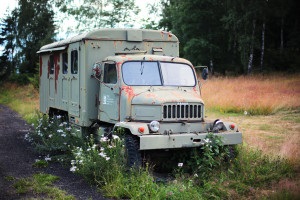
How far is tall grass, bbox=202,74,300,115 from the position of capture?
15.2m

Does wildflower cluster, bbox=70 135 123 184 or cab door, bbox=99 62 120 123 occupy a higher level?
cab door, bbox=99 62 120 123

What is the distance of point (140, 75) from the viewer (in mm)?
8477

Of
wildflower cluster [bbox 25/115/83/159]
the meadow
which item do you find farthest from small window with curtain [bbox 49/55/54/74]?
the meadow

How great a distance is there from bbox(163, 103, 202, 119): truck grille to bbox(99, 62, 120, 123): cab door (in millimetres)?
1154

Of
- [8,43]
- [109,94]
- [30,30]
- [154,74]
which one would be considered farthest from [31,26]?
[154,74]

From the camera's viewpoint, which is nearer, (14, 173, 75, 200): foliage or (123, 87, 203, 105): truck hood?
(14, 173, 75, 200): foliage

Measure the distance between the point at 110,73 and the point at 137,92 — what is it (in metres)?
0.96

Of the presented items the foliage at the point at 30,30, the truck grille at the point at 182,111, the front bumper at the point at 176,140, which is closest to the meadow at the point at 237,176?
the front bumper at the point at 176,140

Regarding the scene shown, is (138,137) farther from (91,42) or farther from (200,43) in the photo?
(200,43)

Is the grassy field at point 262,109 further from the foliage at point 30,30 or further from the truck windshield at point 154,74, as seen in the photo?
the foliage at point 30,30

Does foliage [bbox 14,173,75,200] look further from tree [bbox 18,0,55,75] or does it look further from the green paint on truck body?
tree [bbox 18,0,55,75]

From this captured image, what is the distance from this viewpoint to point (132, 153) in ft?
24.0

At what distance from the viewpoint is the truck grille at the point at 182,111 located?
25.3 feet

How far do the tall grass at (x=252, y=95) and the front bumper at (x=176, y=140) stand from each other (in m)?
7.06
